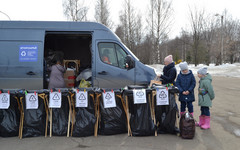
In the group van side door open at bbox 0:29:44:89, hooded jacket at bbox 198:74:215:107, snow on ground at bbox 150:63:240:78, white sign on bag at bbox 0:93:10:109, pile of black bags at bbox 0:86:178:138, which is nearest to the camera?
white sign on bag at bbox 0:93:10:109

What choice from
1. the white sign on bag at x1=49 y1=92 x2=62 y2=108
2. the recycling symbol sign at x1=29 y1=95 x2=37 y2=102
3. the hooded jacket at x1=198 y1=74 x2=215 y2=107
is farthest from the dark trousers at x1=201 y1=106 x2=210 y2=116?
the recycling symbol sign at x1=29 y1=95 x2=37 y2=102

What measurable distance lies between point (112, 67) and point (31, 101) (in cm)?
219

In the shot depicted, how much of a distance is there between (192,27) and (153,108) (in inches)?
1079

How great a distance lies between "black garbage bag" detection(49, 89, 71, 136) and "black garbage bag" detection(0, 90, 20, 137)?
0.84m

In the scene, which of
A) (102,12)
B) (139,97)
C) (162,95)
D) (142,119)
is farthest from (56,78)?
(102,12)

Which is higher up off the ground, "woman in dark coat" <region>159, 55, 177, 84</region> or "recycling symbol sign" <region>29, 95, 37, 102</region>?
"woman in dark coat" <region>159, 55, 177, 84</region>

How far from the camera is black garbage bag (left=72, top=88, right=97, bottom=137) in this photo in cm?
384

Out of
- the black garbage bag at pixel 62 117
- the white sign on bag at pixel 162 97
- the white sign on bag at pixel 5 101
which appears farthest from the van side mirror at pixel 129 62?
the white sign on bag at pixel 5 101

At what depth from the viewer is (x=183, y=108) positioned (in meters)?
4.53

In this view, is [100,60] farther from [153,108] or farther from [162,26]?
[162,26]

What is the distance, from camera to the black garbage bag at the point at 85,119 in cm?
384

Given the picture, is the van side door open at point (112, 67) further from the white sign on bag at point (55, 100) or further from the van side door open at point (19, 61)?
the van side door open at point (19, 61)

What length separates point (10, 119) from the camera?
12.6 feet

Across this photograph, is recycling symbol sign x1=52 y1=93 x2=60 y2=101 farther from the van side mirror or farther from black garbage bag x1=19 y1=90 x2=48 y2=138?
the van side mirror
